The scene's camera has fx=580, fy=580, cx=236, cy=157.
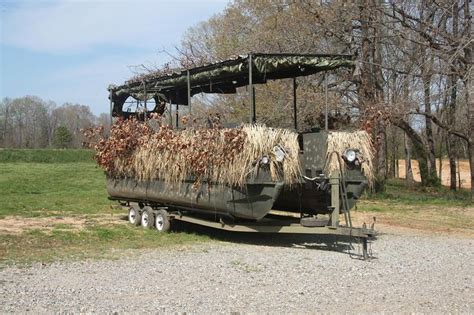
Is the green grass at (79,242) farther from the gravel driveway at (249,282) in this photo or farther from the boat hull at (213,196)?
the boat hull at (213,196)

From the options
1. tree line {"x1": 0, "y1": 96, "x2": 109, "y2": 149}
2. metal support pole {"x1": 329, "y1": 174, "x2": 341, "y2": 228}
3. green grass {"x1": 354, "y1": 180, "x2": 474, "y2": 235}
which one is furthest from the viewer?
tree line {"x1": 0, "y1": 96, "x2": 109, "y2": 149}

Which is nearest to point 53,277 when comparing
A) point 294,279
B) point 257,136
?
point 294,279

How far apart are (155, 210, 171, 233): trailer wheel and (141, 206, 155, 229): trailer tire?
200 mm

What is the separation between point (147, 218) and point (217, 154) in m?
3.25

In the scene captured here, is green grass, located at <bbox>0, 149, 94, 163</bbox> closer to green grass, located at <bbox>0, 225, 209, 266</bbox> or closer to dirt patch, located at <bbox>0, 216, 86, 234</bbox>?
dirt patch, located at <bbox>0, 216, 86, 234</bbox>

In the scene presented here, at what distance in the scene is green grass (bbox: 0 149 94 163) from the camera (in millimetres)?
52656

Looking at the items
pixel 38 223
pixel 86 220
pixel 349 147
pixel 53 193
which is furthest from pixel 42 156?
pixel 349 147

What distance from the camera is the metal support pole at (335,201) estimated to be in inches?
409

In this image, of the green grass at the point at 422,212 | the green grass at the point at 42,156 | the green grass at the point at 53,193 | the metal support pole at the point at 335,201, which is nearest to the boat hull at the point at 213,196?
the metal support pole at the point at 335,201

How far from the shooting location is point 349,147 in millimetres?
10680

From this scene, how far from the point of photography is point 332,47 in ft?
74.3

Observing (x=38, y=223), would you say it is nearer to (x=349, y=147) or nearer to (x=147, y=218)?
(x=147, y=218)

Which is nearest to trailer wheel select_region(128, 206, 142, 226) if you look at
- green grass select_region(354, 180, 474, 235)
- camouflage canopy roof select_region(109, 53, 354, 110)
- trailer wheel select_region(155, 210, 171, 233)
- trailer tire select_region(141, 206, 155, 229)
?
trailer tire select_region(141, 206, 155, 229)

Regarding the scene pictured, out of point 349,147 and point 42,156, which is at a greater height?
point 42,156
